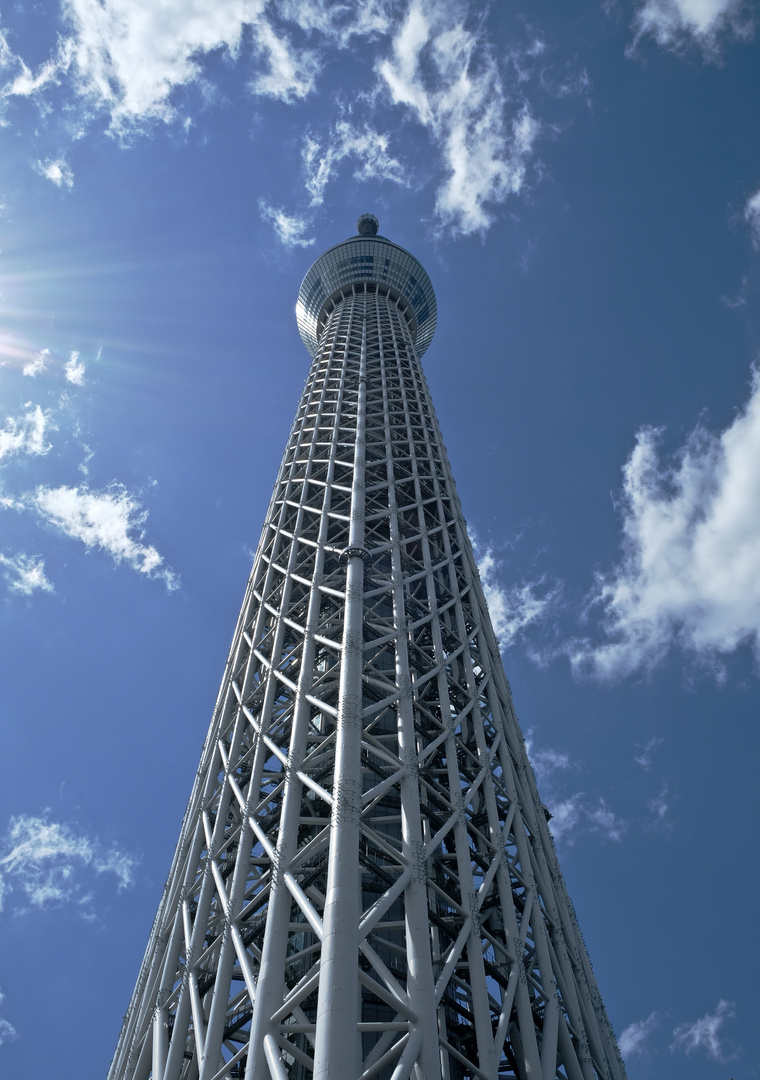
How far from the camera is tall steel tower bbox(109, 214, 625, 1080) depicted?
16672 mm

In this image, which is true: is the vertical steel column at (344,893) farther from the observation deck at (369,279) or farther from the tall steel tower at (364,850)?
the observation deck at (369,279)

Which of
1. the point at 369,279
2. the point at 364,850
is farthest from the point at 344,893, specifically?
the point at 369,279

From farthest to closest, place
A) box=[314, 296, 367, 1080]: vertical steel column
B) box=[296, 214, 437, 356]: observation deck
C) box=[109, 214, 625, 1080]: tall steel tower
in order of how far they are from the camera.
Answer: box=[296, 214, 437, 356]: observation deck
box=[109, 214, 625, 1080]: tall steel tower
box=[314, 296, 367, 1080]: vertical steel column

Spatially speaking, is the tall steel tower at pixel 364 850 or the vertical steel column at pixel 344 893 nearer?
the vertical steel column at pixel 344 893

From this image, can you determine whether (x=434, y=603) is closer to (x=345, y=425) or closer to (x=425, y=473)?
(x=425, y=473)

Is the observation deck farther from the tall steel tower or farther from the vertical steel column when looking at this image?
the vertical steel column

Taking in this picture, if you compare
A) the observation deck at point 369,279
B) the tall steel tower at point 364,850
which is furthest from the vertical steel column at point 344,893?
the observation deck at point 369,279

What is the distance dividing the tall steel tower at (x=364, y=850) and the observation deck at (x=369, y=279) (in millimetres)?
35564

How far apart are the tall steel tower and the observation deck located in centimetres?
3556

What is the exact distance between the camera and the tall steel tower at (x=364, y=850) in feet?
54.7

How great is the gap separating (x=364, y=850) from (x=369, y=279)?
60396 millimetres

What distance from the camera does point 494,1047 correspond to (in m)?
17.2

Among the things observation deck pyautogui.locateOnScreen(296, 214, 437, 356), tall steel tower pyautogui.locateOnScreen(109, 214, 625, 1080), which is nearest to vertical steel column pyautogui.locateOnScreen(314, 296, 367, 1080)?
tall steel tower pyautogui.locateOnScreen(109, 214, 625, 1080)

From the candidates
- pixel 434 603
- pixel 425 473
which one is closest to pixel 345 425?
pixel 425 473
